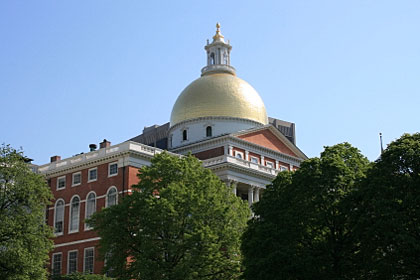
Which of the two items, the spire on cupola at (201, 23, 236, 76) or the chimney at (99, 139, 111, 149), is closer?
the chimney at (99, 139, 111, 149)

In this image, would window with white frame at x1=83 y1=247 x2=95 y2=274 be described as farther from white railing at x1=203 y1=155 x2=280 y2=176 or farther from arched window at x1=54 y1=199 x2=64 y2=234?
white railing at x1=203 y1=155 x2=280 y2=176

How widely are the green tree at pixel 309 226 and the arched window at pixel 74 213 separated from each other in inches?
1274

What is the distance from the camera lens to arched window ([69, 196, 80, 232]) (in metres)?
70.4

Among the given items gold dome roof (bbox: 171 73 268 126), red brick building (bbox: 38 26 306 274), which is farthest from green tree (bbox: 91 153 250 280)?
gold dome roof (bbox: 171 73 268 126)

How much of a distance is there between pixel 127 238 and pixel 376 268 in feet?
61.8

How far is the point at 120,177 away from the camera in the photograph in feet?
222

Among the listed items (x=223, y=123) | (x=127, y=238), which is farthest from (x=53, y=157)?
(x=127, y=238)

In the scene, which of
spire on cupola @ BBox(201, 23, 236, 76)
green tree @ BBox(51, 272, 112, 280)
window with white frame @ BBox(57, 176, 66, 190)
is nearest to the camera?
green tree @ BBox(51, 272, 112, 280)

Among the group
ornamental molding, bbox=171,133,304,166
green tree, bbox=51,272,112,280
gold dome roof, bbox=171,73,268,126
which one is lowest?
green tree, bbox=51,272,112,280

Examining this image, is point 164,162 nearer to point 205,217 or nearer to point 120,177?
point 205,217

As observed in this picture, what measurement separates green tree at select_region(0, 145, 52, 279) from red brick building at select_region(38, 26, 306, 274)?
14.5 meters

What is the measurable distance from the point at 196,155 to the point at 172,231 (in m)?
35.4

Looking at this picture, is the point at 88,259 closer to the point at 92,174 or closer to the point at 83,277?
the point at 92,174

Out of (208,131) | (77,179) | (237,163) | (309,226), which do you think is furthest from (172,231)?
(208,131)
